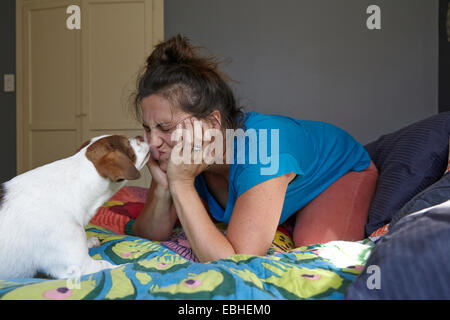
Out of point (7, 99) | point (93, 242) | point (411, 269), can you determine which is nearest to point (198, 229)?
point (93, 242)

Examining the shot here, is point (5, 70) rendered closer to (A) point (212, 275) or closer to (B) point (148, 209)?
(B) point (148, 209)

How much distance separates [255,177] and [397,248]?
521 millimetres

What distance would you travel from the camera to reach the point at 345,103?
3625mm

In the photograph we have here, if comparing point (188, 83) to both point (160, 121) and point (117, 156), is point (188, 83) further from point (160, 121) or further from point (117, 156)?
point (117, 156)

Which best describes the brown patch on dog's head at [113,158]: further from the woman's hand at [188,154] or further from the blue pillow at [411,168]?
the blue pillow at [411,168]

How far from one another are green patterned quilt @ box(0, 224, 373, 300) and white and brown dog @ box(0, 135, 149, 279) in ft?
0.25

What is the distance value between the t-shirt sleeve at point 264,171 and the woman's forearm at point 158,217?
376mm

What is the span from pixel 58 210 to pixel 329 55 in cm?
314

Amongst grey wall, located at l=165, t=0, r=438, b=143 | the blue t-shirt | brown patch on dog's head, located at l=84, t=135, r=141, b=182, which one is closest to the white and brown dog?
brown patch on dog's head, located at l=84, t=135, r=141, b=182

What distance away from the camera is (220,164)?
1410mm

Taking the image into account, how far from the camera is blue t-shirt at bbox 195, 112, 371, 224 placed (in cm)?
114

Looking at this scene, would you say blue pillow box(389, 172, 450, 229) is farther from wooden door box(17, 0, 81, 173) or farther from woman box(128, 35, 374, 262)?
wooden door box(17, 0, 81, 173)

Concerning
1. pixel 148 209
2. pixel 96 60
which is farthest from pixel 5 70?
pixel 148 209

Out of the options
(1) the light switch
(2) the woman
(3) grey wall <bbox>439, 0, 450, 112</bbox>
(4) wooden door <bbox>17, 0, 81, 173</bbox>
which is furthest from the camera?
(1) the light switch
